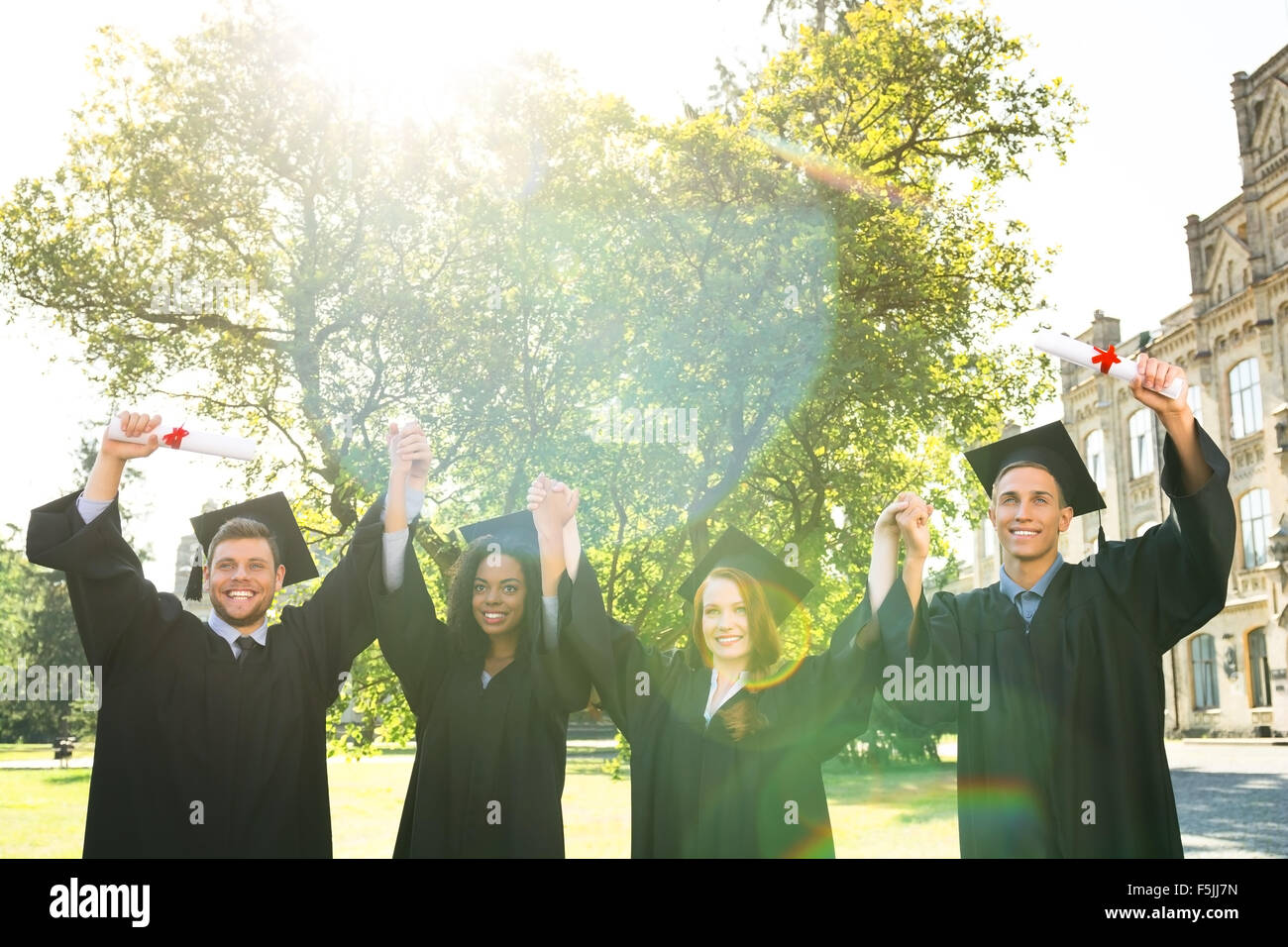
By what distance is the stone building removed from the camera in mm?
29750

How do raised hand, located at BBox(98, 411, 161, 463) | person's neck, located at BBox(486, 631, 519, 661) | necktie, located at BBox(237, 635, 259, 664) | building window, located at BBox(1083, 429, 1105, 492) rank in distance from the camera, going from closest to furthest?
1. raised hand, located at BBox(98, 411, 161, 463)
2. necktie, located at BBox(237, 635, 259, 664)
3. person's neck, located at BBox(486, 631, 519, 661)
4. building window, located at BBox(1083, 429, 1105, 492)

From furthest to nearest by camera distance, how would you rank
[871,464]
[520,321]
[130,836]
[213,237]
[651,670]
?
[871,464], [213,237], [520,321], [651,670], [130,836]

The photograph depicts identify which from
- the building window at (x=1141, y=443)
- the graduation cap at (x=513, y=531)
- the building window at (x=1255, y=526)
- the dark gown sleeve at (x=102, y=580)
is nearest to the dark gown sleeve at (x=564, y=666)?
the graduation cap at (x=513, y=531)

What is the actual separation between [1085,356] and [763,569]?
165 centimetres

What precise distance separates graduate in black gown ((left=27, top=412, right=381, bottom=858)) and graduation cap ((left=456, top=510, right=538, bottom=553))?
23.1 inches

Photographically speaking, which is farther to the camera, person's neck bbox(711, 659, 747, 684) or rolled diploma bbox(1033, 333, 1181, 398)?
person's neck bbox(711, 659, 747, 684)

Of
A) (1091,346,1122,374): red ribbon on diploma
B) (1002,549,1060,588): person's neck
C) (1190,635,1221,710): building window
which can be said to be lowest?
(1190,635,1221,710): building window

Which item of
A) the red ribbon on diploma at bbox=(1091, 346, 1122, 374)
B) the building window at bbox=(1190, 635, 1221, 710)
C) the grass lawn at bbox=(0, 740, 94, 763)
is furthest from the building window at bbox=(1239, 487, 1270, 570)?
the grass lawn at bbox=(0, 740, 94, 763)

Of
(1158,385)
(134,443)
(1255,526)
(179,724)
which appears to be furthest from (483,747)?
(1255,526)

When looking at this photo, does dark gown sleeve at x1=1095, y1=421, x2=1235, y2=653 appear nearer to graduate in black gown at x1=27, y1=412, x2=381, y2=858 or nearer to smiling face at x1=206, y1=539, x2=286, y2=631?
graduate in black gown at x1=27, y1=412, x2=381, y2=858

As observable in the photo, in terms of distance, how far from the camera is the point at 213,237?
1131 centimetres
